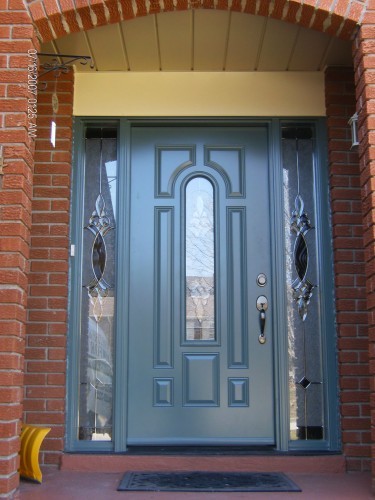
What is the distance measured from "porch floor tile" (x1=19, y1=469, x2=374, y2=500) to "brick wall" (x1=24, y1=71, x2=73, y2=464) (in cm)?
30

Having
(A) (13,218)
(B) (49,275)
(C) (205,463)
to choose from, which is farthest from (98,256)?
(C) (205,463)

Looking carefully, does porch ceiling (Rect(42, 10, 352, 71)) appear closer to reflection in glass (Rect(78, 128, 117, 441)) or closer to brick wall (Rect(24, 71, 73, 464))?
brick wall (Rect(24, 71, 73, 464))

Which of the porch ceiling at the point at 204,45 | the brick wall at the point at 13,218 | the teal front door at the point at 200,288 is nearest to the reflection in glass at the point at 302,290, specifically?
the teal front door at the point at 200,288

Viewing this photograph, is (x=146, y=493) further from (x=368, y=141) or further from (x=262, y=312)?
(x=368, y=141)

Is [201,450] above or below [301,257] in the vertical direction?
below

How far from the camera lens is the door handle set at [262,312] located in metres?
4.05

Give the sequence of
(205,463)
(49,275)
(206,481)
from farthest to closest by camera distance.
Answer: (49,275) < (205,463) < (206,481)

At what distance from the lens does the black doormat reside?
3332 mm

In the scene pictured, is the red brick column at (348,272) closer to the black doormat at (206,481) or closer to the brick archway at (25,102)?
the black doormat at (206,481)

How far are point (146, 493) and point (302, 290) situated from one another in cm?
169

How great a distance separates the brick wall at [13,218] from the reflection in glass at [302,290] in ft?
5.92

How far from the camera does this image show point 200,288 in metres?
4.16

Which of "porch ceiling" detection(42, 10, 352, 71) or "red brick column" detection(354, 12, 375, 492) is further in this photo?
"porch ceiling" detection(42, 10, 352, 71)

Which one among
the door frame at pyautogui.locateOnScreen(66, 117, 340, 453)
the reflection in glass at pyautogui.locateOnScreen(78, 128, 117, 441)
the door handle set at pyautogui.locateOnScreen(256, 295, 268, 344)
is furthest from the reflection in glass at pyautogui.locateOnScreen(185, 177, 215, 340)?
the reflection in glass at pyautogui.locateOnScreen(78, 128, 117, 441)
